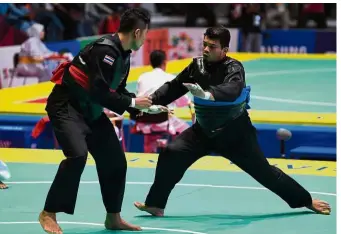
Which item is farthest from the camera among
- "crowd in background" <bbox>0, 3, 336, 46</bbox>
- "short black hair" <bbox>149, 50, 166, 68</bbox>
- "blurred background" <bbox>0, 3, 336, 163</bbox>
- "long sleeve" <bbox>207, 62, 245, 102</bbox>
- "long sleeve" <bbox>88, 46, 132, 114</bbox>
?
"crowd in background" <bbox>0, 3, 336, 46</bbox>

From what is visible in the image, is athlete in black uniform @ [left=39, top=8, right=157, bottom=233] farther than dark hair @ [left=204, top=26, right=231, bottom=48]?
No

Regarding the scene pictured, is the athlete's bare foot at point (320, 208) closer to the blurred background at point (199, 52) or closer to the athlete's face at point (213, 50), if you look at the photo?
the athlete's face at point (213, 50)

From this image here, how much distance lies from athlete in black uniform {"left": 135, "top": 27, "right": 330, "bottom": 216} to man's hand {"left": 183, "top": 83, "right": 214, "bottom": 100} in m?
0.35

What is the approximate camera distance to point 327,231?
7004 mm

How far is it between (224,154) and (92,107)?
118 centimetres

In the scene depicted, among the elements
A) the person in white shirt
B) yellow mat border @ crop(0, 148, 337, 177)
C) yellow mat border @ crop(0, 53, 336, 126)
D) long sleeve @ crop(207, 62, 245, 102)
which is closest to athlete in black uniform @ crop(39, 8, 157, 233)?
long sleeve @ crop(207, 62, 245, 102)

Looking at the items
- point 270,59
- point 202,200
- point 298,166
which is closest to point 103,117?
point 202,200

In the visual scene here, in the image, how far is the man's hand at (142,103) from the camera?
664 centimetres

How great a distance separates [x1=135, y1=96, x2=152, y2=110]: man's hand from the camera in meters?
6.64

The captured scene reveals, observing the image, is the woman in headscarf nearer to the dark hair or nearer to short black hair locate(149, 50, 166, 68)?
short black hair locate(149, 50, 166, 68)

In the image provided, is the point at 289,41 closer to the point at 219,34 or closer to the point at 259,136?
the point at 259,136

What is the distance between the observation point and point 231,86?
22.8 feet

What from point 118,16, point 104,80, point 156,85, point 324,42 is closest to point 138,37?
point 104,80

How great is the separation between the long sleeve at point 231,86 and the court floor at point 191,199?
97 centimetres
